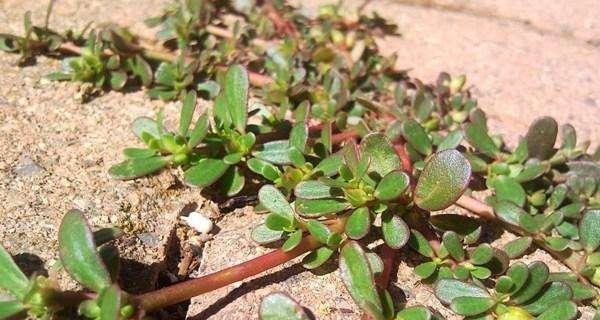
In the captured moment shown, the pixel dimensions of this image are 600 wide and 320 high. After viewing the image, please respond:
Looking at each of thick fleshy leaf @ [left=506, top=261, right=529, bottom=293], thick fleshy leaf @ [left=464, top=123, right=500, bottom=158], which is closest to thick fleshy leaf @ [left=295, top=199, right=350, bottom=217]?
thick fleshy leaf @ [left=506, top=261, right=529, bottom=293]

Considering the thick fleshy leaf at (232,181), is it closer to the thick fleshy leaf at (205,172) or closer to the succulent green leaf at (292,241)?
the thick fleshy leaf at (205,172)

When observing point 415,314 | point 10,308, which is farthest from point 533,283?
point 10,308

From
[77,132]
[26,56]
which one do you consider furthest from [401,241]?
[26,56]

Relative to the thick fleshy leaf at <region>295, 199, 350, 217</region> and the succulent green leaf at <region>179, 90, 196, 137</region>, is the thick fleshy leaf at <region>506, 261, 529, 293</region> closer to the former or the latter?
the thick fleshy leaf at <region>295, 199, 350, 217</region>

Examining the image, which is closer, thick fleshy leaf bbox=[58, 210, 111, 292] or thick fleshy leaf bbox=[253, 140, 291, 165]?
thick fleshy leaf bbox=[58, 210, 111, 292]

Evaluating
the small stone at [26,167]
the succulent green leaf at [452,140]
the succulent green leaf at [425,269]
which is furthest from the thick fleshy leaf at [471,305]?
the small stone at [26,167]

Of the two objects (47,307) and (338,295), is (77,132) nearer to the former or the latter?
(47,307)

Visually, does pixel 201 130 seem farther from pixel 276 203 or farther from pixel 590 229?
pixel 590 229
